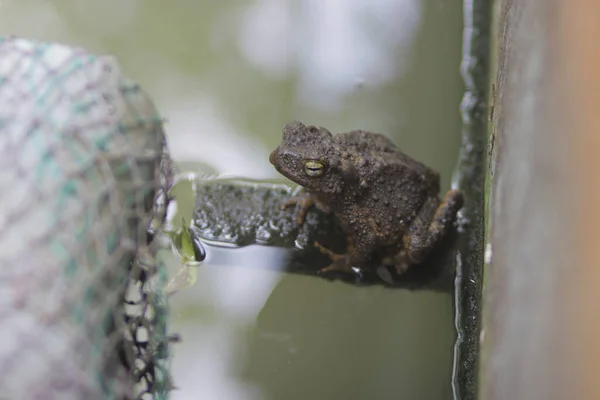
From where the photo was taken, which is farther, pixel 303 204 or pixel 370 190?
pixel 303 204

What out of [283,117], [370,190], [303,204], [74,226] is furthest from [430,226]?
[74,226]

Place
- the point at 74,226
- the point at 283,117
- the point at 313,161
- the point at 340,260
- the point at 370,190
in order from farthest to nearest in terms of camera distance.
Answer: the point at 283,117
the point at 340,260
the point at 370,190
the point at 313,161
the point at 74,226

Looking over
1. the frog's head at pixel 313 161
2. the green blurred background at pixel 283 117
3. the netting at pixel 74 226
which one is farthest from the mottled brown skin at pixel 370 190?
the netting at pixel 74 226

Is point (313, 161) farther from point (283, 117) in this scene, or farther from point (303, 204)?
point (283, 117)

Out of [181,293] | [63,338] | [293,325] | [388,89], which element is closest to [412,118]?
[388,89]

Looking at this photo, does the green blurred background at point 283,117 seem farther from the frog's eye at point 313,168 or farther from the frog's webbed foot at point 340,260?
the frog's eye at point 313,168

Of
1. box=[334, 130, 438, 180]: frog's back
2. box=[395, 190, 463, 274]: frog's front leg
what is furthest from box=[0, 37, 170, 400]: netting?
box=[395, 190, 463, 274]: frog's front leg
